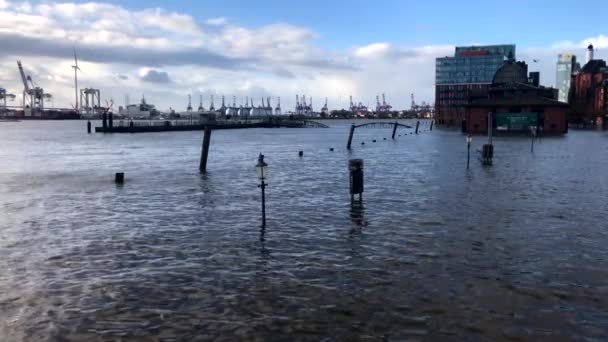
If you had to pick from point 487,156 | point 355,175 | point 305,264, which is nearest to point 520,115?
point 487,156

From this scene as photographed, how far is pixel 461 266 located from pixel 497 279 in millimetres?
1153

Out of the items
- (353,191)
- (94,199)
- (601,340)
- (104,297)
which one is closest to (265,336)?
(104,297)

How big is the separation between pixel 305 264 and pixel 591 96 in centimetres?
19011

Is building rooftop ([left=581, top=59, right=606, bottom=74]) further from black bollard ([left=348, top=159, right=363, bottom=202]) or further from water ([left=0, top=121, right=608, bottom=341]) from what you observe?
black bollard ([left=348, top=159, right=363, bottom=202])

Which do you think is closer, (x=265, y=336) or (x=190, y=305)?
(x=265, y=336)

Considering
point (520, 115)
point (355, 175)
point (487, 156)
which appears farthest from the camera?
point (520, 115)

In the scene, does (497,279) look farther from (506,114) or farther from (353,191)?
(506,114)

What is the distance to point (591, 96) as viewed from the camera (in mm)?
175375

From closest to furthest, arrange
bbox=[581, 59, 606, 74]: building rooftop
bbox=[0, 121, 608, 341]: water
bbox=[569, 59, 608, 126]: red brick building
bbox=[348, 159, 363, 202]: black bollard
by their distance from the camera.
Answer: bbox=[0, 121, 608, 341]: water < bbox=[348, 159, 363, 202]: black bollard < bbox=[569, 59, 608, 126]: red brick building < bbox=[581, 59, 606, 74]: building rooftop

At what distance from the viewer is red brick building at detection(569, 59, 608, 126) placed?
518ft

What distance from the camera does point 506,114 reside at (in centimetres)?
10269

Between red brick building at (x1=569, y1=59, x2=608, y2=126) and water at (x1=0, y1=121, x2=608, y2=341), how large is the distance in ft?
483

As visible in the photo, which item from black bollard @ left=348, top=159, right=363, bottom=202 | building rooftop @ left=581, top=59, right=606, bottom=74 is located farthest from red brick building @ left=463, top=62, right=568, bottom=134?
building rooftop @ left=581, top=59, right=606, bottom=74

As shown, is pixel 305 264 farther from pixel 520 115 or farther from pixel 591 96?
pixel 591 96
